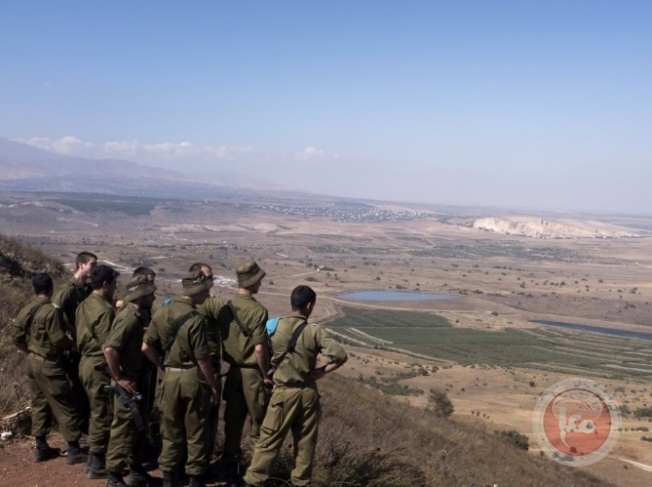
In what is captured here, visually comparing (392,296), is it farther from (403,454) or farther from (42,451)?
(42,451)

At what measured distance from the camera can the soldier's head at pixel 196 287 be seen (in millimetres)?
5395

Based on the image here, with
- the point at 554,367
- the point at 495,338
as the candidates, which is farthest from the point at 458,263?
the point at 554,367

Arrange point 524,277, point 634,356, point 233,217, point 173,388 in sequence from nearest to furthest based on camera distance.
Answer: point 173,388
point 634,356
point 524,277
point 233,217

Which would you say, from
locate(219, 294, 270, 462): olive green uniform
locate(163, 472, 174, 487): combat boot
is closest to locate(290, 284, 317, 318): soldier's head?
locate(219, 294, 270, 462): olive green uniform

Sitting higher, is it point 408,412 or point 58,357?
point 58,357

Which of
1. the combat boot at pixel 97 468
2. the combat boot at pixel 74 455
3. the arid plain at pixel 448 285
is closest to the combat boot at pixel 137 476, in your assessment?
the combat boot at pixel 97 468

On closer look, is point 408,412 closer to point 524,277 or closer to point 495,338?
point 495,338

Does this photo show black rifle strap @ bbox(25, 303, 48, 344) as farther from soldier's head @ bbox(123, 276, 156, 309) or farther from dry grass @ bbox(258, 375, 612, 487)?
dry grass @ bbox(258, 375, 612, 487)

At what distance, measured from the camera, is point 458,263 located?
128 metres

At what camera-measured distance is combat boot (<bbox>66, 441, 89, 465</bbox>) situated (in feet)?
20.1

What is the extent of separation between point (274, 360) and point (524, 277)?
11262cm

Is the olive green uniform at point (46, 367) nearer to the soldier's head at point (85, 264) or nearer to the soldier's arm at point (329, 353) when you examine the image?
the soldier's head at point (85, 264)

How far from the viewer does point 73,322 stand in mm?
6352

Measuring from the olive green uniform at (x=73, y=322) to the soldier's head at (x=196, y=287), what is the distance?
64.8 inches
